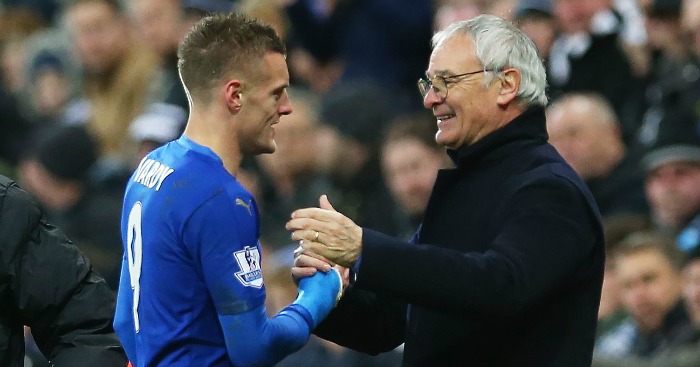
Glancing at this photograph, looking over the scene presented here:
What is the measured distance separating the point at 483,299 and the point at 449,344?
0.39m

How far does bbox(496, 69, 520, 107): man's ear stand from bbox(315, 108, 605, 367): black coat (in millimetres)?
74

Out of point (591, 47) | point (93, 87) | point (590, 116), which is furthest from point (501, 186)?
point (93, 87)

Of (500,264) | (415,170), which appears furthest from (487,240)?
(415,170)

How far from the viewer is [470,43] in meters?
4.43

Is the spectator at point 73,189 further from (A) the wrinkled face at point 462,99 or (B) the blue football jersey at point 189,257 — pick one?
(B) the blue football jersey at point 189,257

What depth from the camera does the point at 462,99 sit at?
4395mm

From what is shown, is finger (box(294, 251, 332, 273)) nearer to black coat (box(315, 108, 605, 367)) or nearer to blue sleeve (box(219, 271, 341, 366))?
blue sleeve (box(219, 271, 341, 366))

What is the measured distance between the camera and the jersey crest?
3.94m

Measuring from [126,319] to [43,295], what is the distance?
0.77 ft

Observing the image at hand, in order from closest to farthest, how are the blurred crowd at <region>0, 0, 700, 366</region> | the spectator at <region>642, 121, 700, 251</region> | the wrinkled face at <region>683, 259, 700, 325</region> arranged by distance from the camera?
the wrinkled face at <region>683, 259, 700, 325</region>
the blurred crowd at <region>0, 0, 700, 366</region>
the spectator at <region>642, 121, 700, 251</region>

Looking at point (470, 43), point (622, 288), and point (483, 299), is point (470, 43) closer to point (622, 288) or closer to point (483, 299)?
point (483, 299)

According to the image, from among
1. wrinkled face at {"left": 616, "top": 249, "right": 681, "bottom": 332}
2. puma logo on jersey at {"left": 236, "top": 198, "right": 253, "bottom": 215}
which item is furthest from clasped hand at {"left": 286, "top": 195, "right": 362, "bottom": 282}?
wrinkled face at {"left": 616, "top": 249, "right": 681, "bottom": 332}

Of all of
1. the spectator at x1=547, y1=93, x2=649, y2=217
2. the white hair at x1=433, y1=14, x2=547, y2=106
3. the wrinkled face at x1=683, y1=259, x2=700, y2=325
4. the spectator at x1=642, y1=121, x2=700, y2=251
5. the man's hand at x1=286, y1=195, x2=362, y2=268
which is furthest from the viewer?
the spectator at x1=547, y1=93, x2=649, y2=217

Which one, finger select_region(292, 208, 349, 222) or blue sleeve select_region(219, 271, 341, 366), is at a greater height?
finger select_region(292, 208, 349, 222)
